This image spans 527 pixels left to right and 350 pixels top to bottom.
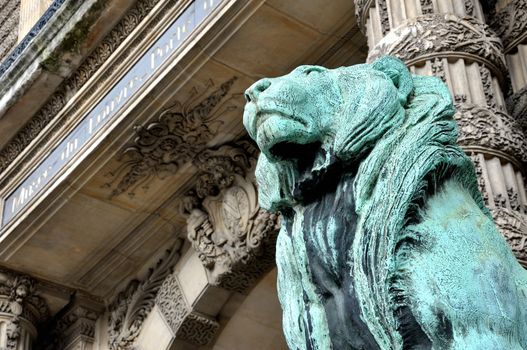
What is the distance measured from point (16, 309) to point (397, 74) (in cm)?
525

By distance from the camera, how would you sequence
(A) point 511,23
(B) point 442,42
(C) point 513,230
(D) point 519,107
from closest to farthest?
(C) point 513,230 < (B) point 442,42 < (D) point 519,107 < (A) point 511,23

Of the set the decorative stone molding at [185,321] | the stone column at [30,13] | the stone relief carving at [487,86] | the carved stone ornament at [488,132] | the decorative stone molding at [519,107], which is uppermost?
the stone column at [30,13]

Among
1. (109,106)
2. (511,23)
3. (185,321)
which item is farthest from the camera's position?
(185,321)

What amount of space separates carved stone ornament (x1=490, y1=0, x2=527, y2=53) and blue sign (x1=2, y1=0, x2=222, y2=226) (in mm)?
1393

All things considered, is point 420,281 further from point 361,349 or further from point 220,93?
point 220,93

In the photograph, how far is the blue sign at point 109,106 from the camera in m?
5.99

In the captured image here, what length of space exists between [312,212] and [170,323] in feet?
15.8

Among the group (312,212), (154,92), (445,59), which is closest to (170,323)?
(154,92)

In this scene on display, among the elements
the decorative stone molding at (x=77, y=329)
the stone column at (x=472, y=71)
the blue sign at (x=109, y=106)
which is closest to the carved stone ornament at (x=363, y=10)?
the stone column at (x=472, y=71)

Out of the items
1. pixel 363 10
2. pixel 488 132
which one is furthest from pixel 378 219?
pixel 363 10

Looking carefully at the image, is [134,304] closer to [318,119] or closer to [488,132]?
[488,132]

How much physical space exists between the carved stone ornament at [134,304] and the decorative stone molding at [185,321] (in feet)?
0.69

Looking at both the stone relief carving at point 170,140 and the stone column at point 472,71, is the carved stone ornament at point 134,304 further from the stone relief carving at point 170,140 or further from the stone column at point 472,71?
the stone column at point 472,71

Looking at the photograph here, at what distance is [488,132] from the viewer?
4.03m
